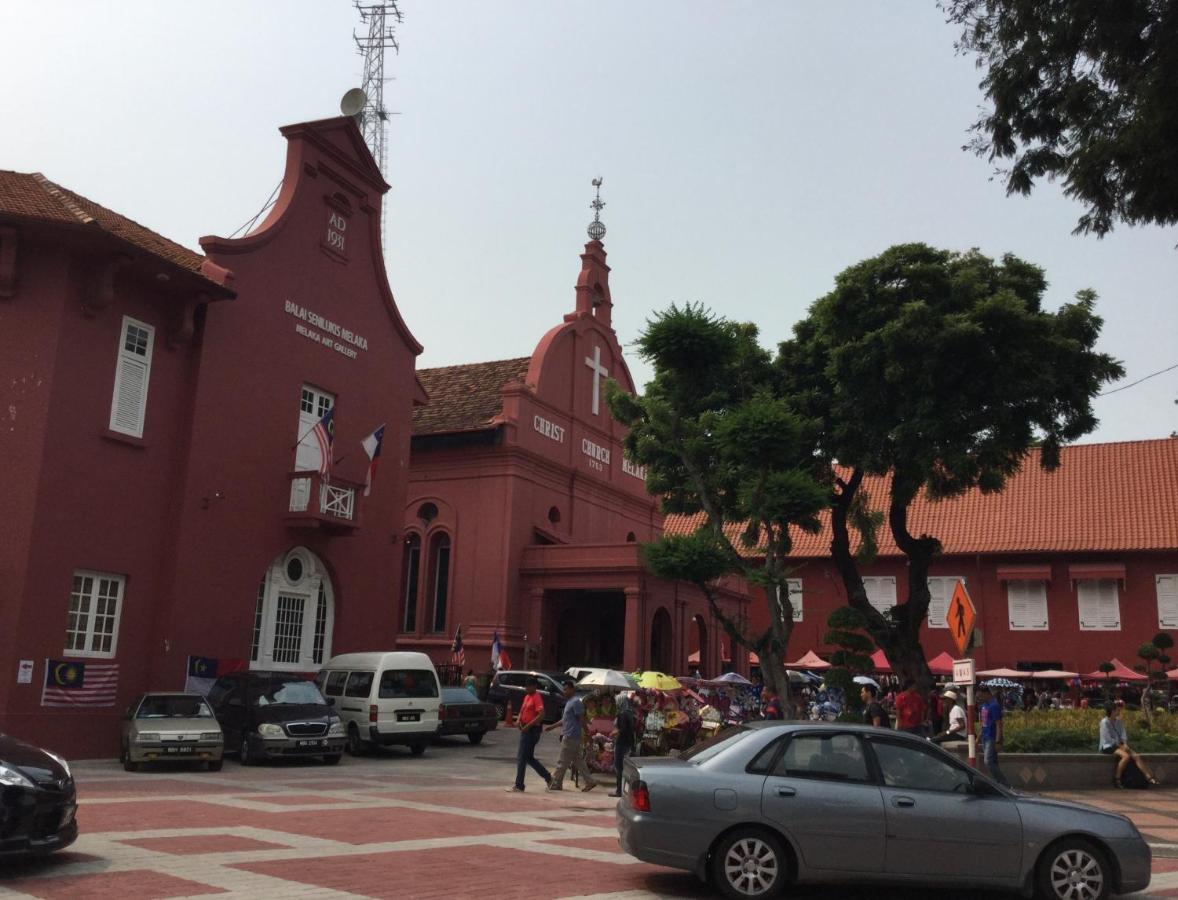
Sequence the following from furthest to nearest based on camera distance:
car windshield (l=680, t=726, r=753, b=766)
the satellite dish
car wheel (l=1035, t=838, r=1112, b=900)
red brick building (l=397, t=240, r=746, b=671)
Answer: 1. red brick building (l=397, t=240, r=746, b=671)
2. the satellite dish
3. car windshield (l=680, t=726, r=753, b=766)
4. car wheel (l=1035, t=838, r=1112, b=900)

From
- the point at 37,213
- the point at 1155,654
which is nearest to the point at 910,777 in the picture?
the point at 37,213

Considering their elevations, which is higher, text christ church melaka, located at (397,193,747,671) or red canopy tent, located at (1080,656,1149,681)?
text christ church melaka, located at (397,193,747,671)

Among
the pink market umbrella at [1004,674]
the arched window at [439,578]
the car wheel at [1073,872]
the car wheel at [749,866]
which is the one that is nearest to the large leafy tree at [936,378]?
the arched window at [439,578]

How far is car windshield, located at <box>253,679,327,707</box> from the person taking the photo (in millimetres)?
18797

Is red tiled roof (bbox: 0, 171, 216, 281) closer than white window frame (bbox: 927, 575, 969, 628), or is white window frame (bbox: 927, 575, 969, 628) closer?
red tiled roof (bbox: 0, 171, 216, 281)

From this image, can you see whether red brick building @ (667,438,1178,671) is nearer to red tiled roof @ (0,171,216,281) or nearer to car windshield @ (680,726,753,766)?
red tiled roof @ (0,171,216,281)

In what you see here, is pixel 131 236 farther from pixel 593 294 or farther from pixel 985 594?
pixel 985 594

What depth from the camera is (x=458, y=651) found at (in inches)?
1220

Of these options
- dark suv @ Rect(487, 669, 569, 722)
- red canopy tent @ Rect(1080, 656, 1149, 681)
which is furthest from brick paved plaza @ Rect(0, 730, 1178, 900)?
red canopy tent @ Rect(1080, 656, 1149, 681)

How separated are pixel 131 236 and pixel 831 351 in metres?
15.2

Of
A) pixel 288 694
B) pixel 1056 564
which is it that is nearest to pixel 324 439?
pixel 288 694

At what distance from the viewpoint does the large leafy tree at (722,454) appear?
21.5m

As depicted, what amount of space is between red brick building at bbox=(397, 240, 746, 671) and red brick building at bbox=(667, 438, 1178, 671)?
884 cm

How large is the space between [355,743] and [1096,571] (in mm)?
31527
